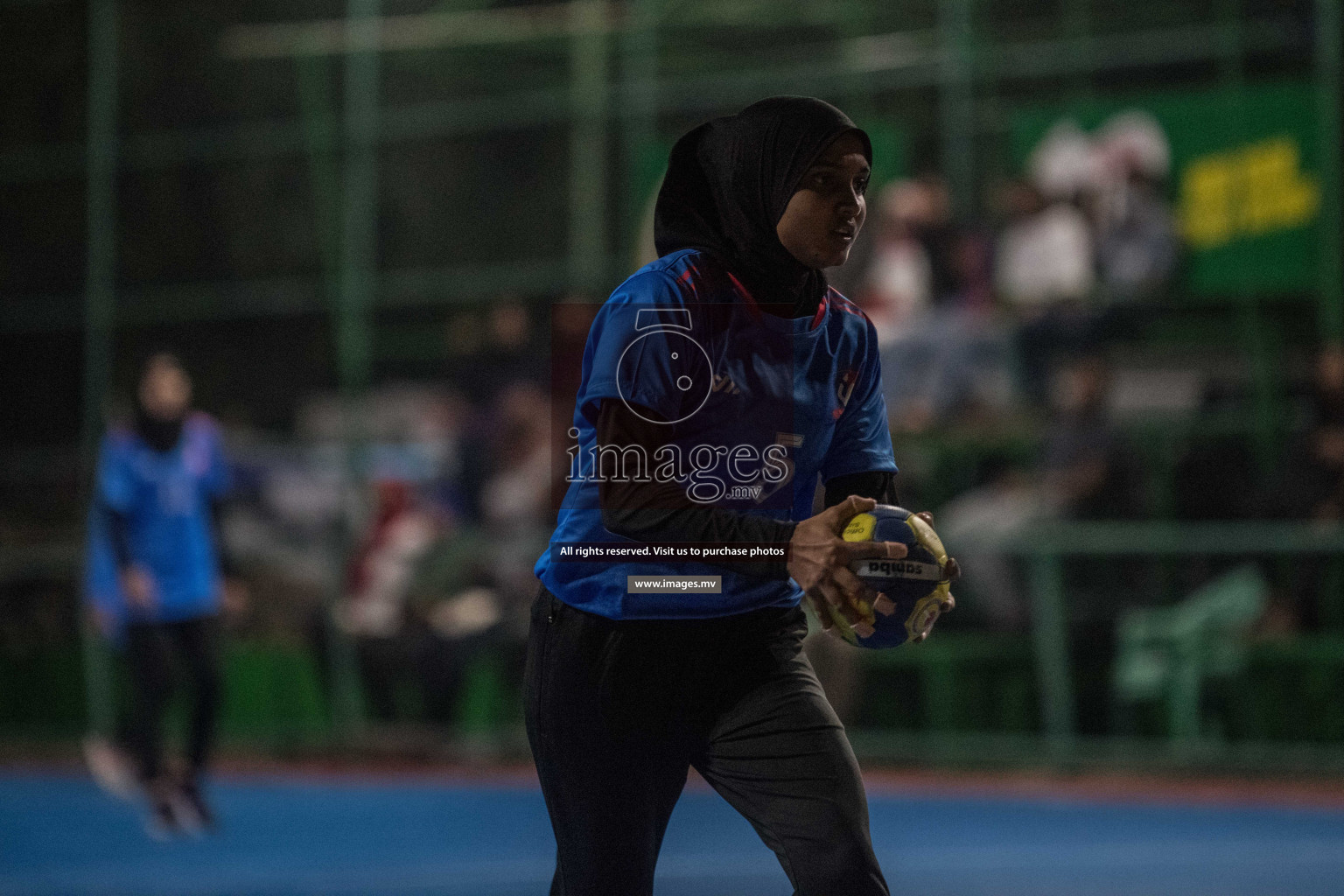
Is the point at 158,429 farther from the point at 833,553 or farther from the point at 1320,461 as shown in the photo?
the point at 833,553

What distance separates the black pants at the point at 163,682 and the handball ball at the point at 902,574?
19.9ft

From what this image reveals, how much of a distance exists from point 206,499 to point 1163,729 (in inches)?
211

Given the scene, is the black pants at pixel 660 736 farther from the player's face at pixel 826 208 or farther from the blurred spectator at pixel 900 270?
the blurred spectator at pixel 900 270

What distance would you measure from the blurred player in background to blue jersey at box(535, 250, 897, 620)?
5.89 metres

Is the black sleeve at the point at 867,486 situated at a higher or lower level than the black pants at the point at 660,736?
higher

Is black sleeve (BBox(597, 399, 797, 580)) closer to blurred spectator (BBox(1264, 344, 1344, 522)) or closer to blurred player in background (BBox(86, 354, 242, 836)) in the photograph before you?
blurred player in background (BBox(86, 354, 242, 836))

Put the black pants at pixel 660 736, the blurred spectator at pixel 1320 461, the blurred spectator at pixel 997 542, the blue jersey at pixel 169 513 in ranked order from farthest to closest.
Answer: the blurred spectator at pixel 997 542
the blurred spectator at pixel 1320 461
the blue jersey at pixel 169 513
the black pants at pixel 660 736

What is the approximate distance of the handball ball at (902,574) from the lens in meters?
2.97

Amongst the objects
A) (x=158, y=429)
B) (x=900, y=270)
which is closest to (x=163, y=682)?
(x=158, y=429)

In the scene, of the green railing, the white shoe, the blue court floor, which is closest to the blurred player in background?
the blue court floor

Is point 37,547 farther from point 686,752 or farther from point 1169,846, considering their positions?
point 686,752

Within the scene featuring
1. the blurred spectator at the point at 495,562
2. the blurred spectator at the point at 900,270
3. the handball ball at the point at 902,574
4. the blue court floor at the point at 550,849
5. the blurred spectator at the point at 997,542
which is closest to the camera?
the handball ball at the point at 902,574

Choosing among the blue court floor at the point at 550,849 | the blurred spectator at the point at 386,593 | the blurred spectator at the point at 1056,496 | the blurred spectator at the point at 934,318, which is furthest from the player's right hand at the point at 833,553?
the blurred spectator at the point at 386,593

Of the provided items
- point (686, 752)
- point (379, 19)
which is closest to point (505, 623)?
point (379, 19)
